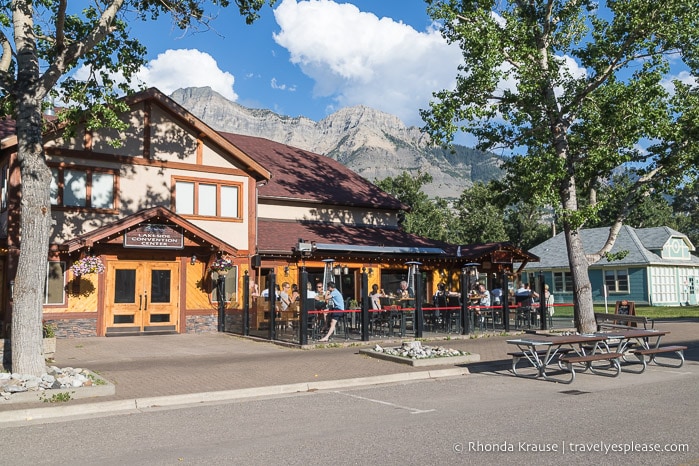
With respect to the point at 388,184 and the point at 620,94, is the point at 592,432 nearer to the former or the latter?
the point at 620,94

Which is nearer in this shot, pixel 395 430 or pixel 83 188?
pixel 395 430

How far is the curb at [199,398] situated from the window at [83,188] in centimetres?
1179

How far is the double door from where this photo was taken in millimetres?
19188

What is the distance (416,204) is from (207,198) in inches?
1088

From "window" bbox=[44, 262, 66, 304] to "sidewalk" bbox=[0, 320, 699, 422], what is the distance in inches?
53.6

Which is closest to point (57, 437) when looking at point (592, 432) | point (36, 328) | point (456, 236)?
point (36, 328)

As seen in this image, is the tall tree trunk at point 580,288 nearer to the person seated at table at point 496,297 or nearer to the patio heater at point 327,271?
the person seated at table at point 496,297

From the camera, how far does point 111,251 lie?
1922 centimetres

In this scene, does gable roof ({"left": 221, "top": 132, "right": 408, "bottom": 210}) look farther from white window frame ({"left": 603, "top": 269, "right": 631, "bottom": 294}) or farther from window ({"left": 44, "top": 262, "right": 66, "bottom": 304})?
white window frame ({"left": 603, "top": 269, "right": 631, "bottom": 294})

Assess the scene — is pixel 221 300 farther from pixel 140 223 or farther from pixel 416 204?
pixel 416 204

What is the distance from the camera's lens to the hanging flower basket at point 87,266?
17.9 meters

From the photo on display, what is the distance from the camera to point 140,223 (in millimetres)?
18781

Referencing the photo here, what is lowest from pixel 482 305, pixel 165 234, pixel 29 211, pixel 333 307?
pixel 482 305

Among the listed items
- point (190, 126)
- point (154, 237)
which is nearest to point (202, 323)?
point (154, 237)
